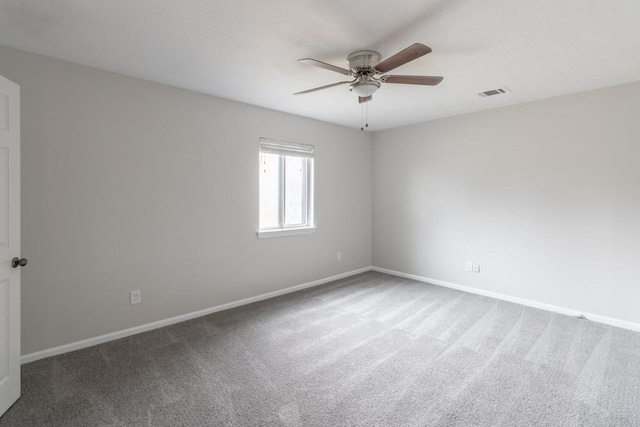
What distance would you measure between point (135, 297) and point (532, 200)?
4.36m

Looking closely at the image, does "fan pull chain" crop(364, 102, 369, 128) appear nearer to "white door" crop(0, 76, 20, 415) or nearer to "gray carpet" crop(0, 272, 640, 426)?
"gray carpet" crop(0, 272, 640, 426)

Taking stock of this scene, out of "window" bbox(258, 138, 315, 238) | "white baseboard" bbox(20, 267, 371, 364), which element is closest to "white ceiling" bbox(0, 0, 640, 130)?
"window" bbox(258, 138, 315, 238)

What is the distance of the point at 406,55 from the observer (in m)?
1.87

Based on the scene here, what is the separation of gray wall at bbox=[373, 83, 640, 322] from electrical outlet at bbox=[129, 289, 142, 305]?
3.54 m

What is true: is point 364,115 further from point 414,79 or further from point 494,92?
point 414,79

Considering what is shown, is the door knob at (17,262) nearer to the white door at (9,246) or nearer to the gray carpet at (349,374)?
the white door at (9,246)

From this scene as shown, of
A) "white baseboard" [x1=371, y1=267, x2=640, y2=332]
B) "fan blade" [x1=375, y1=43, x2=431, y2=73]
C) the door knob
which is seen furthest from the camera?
"white baseboard" [x1=371, y1=267, x2=640, y2=332]

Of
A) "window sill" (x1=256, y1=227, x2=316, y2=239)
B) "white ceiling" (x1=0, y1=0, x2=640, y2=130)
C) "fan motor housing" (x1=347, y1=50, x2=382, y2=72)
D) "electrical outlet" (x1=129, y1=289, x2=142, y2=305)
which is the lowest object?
"electrical outlet" (x1=129, y1=289, x2=142, y2=305)

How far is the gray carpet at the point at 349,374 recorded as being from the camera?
5.93 feet

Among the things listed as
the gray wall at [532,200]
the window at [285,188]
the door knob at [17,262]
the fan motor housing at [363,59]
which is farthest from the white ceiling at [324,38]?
the door knob at [17,262]

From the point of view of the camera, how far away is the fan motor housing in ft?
7.36

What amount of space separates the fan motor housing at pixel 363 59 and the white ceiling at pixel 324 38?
5 cm

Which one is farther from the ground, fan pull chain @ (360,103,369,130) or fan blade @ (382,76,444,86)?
fan pull chain @ (360,103,369,130)

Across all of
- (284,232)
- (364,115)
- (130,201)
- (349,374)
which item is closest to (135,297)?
(130,201)
